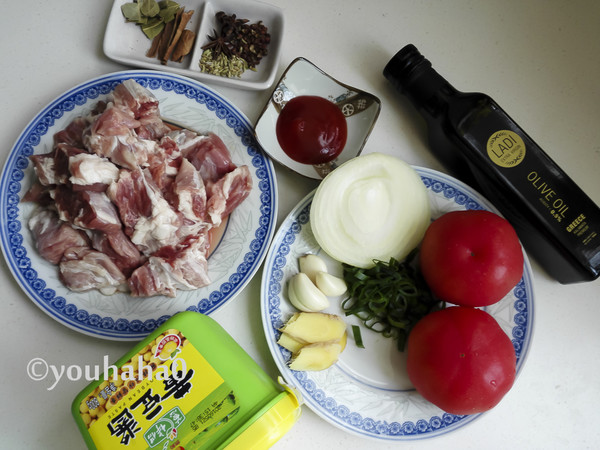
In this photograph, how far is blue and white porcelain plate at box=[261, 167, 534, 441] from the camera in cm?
108

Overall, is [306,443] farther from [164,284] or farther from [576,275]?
[576,275]

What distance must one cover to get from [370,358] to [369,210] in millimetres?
359

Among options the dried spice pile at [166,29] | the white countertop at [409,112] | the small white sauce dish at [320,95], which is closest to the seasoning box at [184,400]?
the white countertop at [409,112]

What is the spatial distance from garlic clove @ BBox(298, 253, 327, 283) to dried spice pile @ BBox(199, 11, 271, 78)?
535 millimetres

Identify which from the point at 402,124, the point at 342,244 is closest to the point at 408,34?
the point at 402,124

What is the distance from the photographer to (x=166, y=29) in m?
1.30

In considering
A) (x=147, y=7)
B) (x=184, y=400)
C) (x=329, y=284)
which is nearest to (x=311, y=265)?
(x=329, y=284)

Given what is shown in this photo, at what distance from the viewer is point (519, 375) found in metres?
1.14

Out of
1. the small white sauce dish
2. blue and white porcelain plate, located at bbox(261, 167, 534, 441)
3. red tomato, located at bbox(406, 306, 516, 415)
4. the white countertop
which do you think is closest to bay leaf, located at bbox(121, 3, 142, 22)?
the white countertop

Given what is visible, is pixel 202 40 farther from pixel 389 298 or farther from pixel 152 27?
pixel 389 298

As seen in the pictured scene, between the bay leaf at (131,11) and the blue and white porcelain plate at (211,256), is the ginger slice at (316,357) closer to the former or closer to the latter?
the blue and white porcelain plate at (211,256)

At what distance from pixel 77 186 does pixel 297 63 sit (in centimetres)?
61

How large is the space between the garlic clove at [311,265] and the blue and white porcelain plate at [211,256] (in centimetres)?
10

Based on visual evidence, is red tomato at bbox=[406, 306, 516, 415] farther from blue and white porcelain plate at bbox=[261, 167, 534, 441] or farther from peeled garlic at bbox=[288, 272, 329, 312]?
peeled garlic at bbox=[288, 272, 329, 312]
